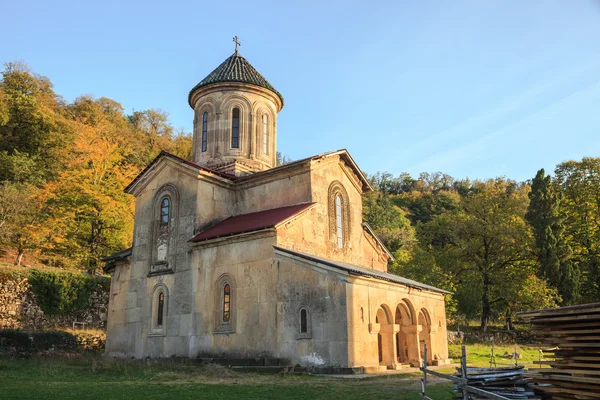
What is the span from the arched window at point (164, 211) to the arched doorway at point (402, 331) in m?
9.91

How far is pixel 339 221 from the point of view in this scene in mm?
19562

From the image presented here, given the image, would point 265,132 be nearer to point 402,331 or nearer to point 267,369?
point 402,331

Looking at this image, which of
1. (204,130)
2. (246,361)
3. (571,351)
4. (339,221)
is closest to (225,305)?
(246,361)

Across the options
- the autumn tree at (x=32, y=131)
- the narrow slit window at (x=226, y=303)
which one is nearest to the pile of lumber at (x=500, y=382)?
the narrow slit window at (x=226, y=303)

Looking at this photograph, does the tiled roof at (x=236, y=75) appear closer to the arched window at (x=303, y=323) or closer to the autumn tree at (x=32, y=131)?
the arched window at (x=303, y=323)

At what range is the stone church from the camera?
15.0 metres

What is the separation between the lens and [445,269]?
112ft

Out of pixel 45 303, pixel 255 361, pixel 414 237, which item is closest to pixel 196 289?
pixel 255 361

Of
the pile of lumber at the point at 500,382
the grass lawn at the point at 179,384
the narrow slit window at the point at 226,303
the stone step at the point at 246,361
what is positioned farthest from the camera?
the narrow slit window at the point at 226,303

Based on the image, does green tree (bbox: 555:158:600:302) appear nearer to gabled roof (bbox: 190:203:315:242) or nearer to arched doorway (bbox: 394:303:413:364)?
arched doorway (bbox: 394:303:413:364)

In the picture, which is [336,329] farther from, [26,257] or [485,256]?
[26,257]

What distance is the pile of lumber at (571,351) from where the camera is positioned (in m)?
7.11

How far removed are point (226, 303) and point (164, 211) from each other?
5348mm

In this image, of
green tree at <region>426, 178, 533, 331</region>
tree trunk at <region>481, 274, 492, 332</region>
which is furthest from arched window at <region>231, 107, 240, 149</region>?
tree trunk at <region>481, 274, 492, 332</region>
